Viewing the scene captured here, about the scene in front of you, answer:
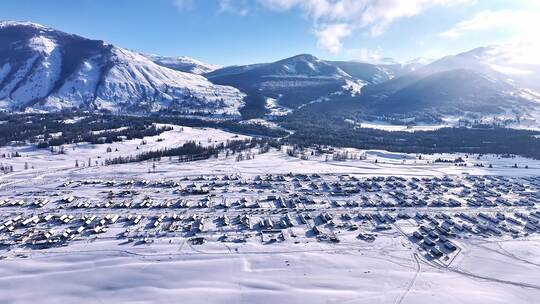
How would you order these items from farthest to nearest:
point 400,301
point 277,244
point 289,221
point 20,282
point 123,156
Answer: point 123,156 → point 289,221 → point 277,244 → point 20,282 → point 400,301

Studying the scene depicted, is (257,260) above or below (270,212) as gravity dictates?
below

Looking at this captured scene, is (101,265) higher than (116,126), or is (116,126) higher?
(116,126)

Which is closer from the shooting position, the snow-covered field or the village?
the snow-covered field

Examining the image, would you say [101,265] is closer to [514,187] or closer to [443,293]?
[443,293]

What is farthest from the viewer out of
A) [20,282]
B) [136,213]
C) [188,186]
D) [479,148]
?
[479,148]

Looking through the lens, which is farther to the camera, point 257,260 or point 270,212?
point 270,212

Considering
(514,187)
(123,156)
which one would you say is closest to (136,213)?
(123,156)

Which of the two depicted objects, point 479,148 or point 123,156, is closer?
point 123,156

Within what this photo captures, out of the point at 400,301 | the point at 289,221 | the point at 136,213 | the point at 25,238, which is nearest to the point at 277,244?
the point at 289,221

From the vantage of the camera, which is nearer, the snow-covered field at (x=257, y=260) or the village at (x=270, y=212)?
the snow-covered field at (x=257, y=260)

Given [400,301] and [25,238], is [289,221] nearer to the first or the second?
[400,301]
